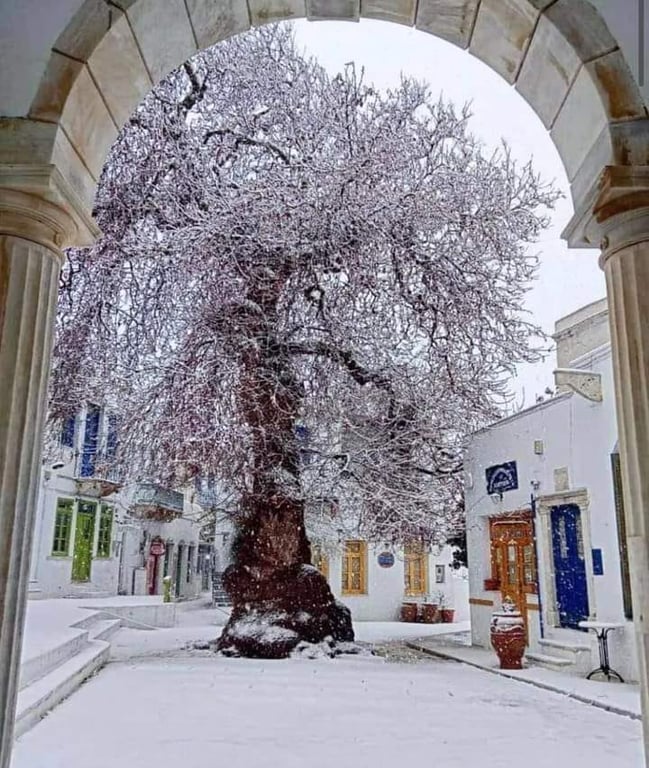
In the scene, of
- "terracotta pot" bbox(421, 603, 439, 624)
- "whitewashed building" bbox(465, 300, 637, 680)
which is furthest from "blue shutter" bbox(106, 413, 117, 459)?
"terracotta pot" bbox(421, 603, 439, 624)

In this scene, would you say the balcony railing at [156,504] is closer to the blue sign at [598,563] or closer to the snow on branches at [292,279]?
the snow on branches at [292,279]

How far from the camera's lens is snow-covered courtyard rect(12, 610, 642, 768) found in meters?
3.96

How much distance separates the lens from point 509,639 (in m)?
7.58

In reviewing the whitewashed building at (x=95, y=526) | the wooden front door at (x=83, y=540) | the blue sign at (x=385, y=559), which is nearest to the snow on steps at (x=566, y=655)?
the whitewashed building at (x=95, y=526)

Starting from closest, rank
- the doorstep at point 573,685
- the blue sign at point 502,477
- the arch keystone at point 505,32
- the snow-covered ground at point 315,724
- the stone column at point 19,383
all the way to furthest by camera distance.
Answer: the stone column at point 19,383 < the arch keystone at point 505,32 < the snow-covered ground at point 315,724 < the doorstep at point 573,685 < the blue sign at point 502,477

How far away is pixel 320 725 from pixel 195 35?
4298 mm

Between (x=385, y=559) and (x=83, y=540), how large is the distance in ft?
21.5

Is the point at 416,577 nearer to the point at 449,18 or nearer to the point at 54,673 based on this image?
the point at 54,673

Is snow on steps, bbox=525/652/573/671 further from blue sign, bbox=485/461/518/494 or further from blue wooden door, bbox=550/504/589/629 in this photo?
blue sign, bbox=485/461/518/494

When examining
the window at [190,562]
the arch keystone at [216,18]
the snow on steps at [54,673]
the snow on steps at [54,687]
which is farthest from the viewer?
the window at [190,562]

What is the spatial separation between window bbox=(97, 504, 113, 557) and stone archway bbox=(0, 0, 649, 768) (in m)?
14.6

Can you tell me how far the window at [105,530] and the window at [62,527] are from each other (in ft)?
4.28

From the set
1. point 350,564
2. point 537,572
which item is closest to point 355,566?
point 350,564

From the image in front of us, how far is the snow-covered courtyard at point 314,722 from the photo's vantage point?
3965 mm
